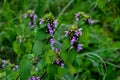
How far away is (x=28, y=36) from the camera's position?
8.03 feet

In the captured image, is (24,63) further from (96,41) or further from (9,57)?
(96,41)

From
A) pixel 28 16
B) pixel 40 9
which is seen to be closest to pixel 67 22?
pixel 40 9

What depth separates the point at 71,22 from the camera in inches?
122

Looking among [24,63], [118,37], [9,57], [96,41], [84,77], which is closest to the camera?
[24,63]

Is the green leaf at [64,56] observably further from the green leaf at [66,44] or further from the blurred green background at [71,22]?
the blurred green background at [71,22]

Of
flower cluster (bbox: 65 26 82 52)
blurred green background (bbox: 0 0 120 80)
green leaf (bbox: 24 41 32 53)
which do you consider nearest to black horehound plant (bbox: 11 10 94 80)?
flower cluster (bbox: 65 26 82 52)

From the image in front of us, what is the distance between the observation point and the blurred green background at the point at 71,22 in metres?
2.67

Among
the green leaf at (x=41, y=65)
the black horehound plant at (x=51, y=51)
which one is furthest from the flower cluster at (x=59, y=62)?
the green leaf at (x=41, y=65)

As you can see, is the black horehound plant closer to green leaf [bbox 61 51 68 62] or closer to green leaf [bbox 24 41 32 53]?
green leaf [bbox 61 51 68 62]

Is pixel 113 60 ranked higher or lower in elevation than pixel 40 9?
lower

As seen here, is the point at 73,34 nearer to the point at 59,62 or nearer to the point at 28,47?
the point at 59,62

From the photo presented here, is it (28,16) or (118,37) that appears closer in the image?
(28,16)

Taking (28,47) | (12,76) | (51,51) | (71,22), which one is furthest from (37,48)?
(71,22)

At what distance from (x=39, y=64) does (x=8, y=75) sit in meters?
0.18
